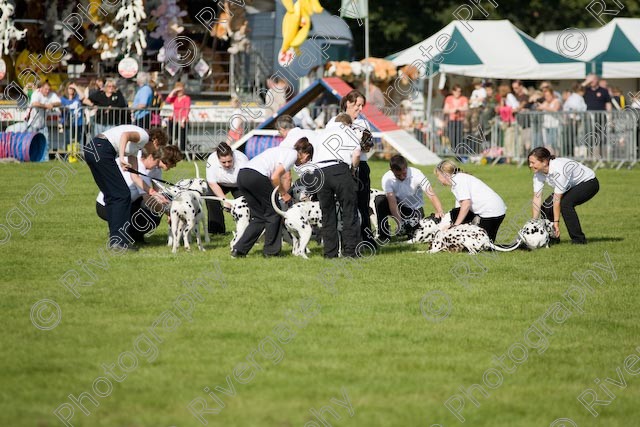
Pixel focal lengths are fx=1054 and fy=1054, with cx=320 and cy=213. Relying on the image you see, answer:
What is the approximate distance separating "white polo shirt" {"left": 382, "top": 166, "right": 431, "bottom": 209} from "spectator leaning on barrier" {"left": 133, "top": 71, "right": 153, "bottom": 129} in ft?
45.8

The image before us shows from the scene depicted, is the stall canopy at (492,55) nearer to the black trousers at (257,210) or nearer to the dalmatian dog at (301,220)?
the dalmatian dog at (301,220)

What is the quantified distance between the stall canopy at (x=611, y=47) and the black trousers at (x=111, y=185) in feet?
68.9

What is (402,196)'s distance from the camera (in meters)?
14.4

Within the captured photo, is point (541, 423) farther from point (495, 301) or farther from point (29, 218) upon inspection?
point (29, 218)

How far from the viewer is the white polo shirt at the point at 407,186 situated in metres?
14.3

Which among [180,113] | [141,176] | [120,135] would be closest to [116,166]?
[120,135]

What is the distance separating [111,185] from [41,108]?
571 inches

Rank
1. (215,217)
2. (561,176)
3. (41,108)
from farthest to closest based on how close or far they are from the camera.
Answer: (41,108)
(215,217)
(561,176)

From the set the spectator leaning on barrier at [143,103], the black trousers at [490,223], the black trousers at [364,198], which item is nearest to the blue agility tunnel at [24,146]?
the spectator leaning on barrier at [143,103]

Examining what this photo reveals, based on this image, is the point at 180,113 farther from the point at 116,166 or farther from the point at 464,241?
the point at 464,241

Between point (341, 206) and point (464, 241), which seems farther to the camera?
point (464, 241)

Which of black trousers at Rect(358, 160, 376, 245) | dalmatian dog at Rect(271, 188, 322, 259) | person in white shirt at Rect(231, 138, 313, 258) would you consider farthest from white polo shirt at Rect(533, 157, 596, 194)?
person in white shirt at Rect(231, 138, 313, 258)

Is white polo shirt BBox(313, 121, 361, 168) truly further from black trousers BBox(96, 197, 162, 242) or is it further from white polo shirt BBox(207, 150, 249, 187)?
black trousers BBox(96, 197, 162, 242)

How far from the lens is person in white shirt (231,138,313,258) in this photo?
1215cm
